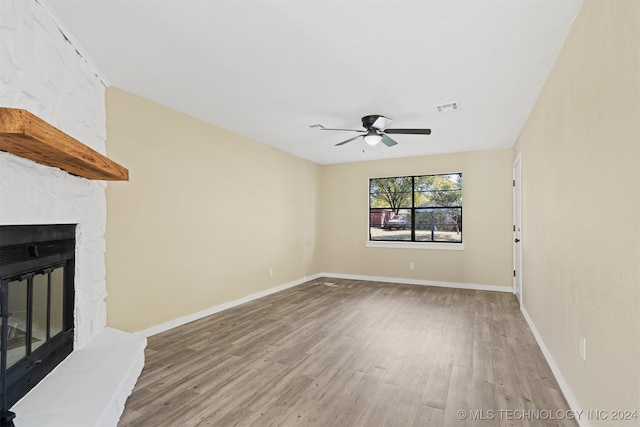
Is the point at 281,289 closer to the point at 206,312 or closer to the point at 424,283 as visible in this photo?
the point at 206,312

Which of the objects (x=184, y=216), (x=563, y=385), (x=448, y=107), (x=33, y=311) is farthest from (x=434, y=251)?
(x=33, y=311)

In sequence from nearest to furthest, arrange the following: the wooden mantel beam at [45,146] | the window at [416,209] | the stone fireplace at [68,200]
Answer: the wooden mantel beam at [45,146] → the stone fireplace at [68,200] → the window at [416,209]

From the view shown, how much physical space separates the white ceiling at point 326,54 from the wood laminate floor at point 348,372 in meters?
2.48

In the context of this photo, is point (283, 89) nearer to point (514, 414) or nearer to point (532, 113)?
point (532, 113)

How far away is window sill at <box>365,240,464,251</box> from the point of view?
5852 mm

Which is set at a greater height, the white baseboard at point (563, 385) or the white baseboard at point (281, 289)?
the white baseboard at point (563, 385)

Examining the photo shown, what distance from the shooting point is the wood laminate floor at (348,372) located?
201 centimetres

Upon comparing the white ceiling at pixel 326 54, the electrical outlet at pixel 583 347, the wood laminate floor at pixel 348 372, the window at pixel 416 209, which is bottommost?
the wood laminate floor at pixel 348 372

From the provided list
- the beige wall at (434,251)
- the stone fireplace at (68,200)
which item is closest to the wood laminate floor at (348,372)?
the stone fireplace at (68,200)

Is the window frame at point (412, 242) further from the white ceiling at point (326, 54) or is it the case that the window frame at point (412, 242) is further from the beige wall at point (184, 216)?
the white ceiling at point (326, 54)

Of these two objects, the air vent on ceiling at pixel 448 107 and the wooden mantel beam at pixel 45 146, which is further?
the air vent on ceiling at pixel 448 107

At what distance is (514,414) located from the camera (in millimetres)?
2016

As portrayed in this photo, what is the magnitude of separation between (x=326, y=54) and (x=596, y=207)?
6.54 feet

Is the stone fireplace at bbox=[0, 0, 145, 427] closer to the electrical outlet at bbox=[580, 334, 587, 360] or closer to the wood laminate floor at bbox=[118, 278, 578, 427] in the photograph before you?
the wood laminate floor at bbox=[118, 278, 578, 427]
